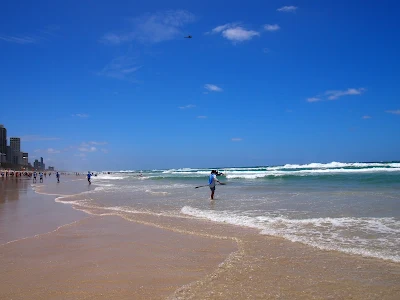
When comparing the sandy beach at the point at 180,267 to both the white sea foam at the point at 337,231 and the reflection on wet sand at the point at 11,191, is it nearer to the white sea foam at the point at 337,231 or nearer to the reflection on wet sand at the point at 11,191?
the white sea foam at the point at 337,231

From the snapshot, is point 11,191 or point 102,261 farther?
point 11,191

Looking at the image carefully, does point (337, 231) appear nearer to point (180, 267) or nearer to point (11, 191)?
point (180, 267)

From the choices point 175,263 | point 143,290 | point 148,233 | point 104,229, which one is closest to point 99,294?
point 143,290

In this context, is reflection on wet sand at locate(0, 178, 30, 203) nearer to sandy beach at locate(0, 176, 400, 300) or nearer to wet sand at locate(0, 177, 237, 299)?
wet sand at locate(0, 177, 237, 299)

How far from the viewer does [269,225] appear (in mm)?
8914

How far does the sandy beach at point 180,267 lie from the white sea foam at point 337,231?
1.63ft

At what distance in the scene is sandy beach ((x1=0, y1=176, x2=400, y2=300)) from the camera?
4.25m

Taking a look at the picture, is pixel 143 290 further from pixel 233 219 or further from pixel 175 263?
pixel 233 219

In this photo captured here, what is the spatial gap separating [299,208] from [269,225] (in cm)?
369

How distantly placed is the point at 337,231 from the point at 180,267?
454 cm

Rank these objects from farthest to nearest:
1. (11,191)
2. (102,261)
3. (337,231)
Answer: (11,191)
(337,231)
(102,261)

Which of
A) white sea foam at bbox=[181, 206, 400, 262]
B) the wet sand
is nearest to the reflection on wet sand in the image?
the wet sand

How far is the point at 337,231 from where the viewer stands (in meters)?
7.86

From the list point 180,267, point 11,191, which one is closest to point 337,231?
point 180,267
